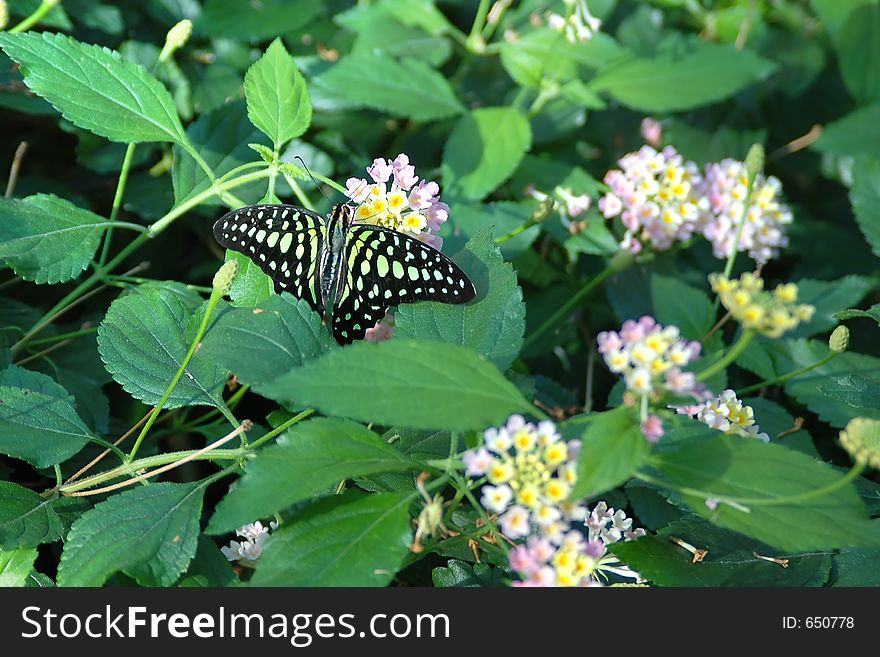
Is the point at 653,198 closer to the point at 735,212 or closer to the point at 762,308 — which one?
the point at 735,212

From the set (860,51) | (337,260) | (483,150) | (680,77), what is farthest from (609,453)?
(860,51)

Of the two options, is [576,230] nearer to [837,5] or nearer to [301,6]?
[301,6]

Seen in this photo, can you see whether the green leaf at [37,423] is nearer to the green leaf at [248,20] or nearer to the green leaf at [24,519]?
the green leaf at [24,519]

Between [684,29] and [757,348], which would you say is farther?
[684,29]

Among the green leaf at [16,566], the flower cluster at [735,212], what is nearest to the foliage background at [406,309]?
the green leaf at [16,566]

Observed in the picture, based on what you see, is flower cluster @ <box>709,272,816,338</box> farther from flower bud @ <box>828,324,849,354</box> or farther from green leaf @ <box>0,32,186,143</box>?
green leaf @ <box>0,32,186,143</box>

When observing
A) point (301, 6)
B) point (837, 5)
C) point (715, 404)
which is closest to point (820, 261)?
point (837, 5)
